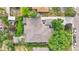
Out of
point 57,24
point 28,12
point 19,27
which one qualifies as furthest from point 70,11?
point 19,27

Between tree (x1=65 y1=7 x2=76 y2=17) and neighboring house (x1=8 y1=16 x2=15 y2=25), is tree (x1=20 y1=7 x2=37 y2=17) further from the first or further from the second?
tree (x1=65 y1=7 x2=76 y2=17)

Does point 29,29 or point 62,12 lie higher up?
point 62,12

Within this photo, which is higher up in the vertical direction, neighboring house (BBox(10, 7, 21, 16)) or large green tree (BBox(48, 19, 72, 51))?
neighboring house (BBox(10, 7, 21, 16))

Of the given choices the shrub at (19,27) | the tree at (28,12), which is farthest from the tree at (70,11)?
the shrub at (19,27)

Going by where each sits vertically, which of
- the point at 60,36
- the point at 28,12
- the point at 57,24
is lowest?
the point at 60,36

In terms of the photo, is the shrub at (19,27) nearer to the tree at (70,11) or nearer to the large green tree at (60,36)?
the large green tree at (60,36)

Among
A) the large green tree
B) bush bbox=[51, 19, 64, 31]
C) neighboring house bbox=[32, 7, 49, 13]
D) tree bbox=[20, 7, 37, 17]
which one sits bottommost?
the large green tree

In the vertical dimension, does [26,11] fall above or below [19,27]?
above

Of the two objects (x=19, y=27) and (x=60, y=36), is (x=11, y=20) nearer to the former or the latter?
(x=19, y=27)

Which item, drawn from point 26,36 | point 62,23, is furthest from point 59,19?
point 26,36

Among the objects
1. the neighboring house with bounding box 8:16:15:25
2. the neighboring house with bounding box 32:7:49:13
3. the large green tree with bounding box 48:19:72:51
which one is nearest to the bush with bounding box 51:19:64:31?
the large green tree with bounding box 48:19:72:51
